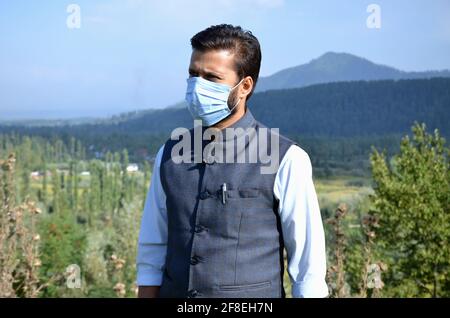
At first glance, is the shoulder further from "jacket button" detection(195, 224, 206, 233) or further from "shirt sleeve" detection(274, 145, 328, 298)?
"jacket button" detection(195, 224, 206, 233)

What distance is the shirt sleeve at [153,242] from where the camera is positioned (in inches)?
92.0

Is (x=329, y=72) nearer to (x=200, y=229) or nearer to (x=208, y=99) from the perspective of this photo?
(x=208, y=99)

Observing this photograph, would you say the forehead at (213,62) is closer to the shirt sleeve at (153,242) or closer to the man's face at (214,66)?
the man's face at (214,66)

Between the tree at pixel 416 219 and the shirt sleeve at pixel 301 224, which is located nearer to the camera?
the shirt sleeve at pixel 301 224

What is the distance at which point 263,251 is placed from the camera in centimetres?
217

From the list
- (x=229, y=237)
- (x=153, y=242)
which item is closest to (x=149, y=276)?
(x=153, y=242)

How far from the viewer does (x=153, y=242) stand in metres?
2.33

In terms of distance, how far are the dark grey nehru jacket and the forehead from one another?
0.28 m

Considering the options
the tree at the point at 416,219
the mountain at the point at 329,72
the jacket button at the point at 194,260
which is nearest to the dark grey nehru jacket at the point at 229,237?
the jacket button at the point at 194,260

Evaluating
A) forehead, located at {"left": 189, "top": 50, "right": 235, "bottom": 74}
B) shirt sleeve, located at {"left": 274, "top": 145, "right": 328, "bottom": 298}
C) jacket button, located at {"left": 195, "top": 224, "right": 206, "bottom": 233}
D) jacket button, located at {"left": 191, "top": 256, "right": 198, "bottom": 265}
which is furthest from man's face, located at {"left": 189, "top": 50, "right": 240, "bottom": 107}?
jacket button, located at {"left": 191, "top": 256, "right": 198, "bottom": 265}

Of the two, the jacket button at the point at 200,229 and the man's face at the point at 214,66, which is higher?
the man's face at the point at 214,66

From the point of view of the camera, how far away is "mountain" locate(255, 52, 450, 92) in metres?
104

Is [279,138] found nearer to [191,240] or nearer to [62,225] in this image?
[191,240]
